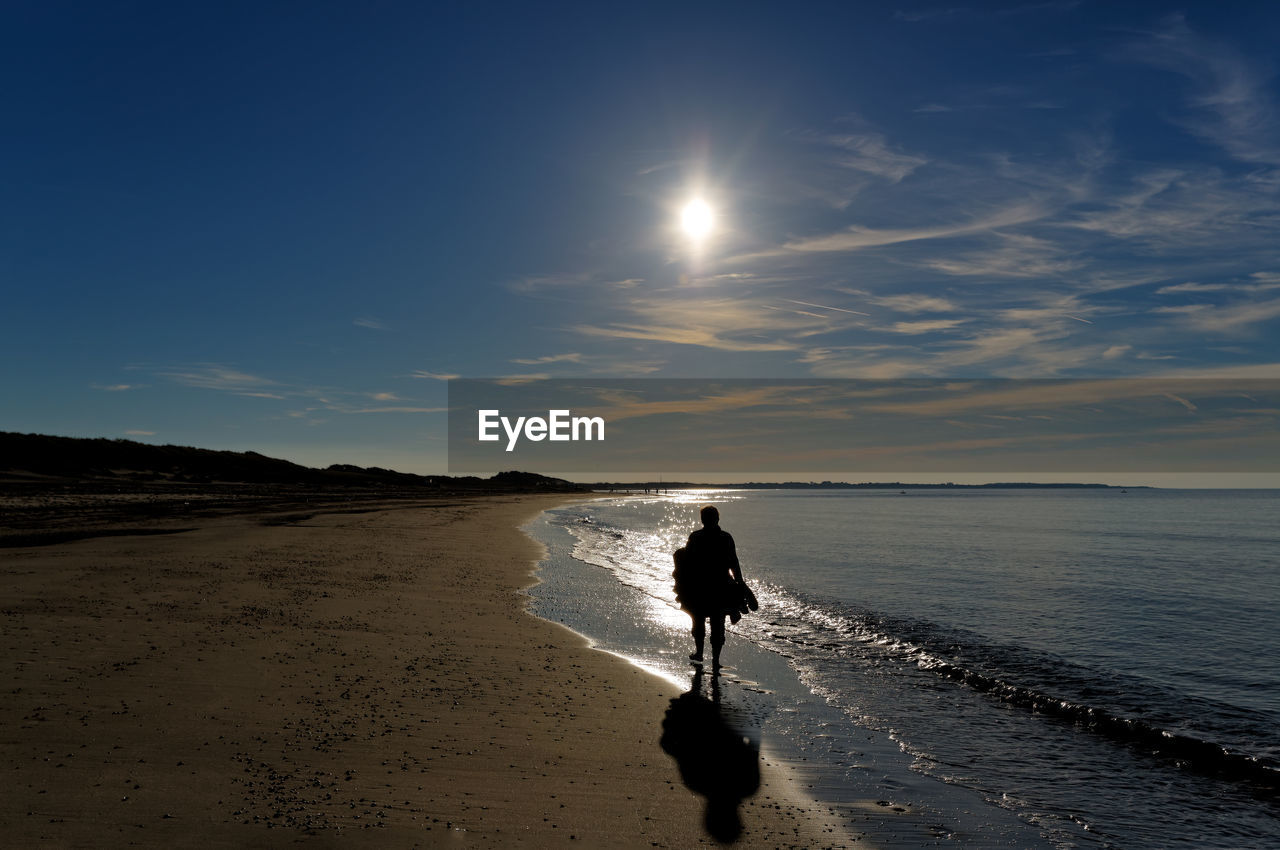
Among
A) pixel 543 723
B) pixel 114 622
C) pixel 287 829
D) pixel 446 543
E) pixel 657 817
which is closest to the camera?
pixel 287 829

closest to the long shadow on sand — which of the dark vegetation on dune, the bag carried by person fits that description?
the bag carried by person

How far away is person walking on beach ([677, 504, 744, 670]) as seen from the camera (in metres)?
11.6

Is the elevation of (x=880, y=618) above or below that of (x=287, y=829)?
below

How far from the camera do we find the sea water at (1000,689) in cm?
707

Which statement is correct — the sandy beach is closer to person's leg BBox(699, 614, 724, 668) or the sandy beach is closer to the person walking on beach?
person's leg BBox(699, 614, 724, 668)

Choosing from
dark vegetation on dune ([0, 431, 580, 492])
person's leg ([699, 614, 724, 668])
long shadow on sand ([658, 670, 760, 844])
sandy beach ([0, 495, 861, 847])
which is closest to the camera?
sandy beach ([0, 495, 861, 847])

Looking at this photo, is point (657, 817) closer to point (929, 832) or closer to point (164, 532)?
point (929, 832)

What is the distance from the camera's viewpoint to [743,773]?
23.7 feet

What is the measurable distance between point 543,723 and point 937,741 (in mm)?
4817

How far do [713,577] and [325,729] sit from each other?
6.12 meters

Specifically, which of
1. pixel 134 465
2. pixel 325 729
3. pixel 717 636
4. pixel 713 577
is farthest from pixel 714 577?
pixel 134 465

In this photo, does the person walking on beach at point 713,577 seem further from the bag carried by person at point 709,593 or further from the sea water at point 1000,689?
the sea water at point 1000,689

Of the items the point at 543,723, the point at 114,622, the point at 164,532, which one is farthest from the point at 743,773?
the point at 164,532

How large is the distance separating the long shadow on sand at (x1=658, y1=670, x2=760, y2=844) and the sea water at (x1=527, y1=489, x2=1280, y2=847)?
13.2 inches
